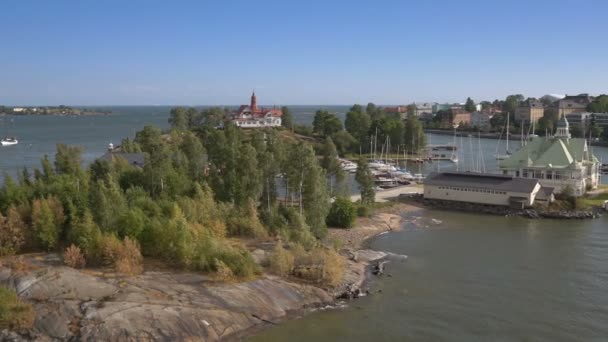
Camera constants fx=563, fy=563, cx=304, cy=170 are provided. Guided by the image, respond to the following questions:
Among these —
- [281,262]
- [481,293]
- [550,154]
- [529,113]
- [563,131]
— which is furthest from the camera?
[529,113]

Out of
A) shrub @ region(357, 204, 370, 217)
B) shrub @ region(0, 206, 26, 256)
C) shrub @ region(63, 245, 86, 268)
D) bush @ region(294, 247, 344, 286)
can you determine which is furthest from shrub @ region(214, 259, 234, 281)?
shrub @ region(357, 204, 370, 217)

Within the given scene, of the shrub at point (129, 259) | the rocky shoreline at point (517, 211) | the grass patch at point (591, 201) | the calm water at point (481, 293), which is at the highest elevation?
the shrub at point (129, 259)

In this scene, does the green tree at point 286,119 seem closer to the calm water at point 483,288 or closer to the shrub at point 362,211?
the shrub at point 362,211

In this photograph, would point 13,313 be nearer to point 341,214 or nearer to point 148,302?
point 148,302

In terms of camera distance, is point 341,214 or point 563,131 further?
point 563,131

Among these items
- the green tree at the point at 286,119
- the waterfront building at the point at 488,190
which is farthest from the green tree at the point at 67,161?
the green tree at the point at 286,119

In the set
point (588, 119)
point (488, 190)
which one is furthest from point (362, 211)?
point (588, 119)
